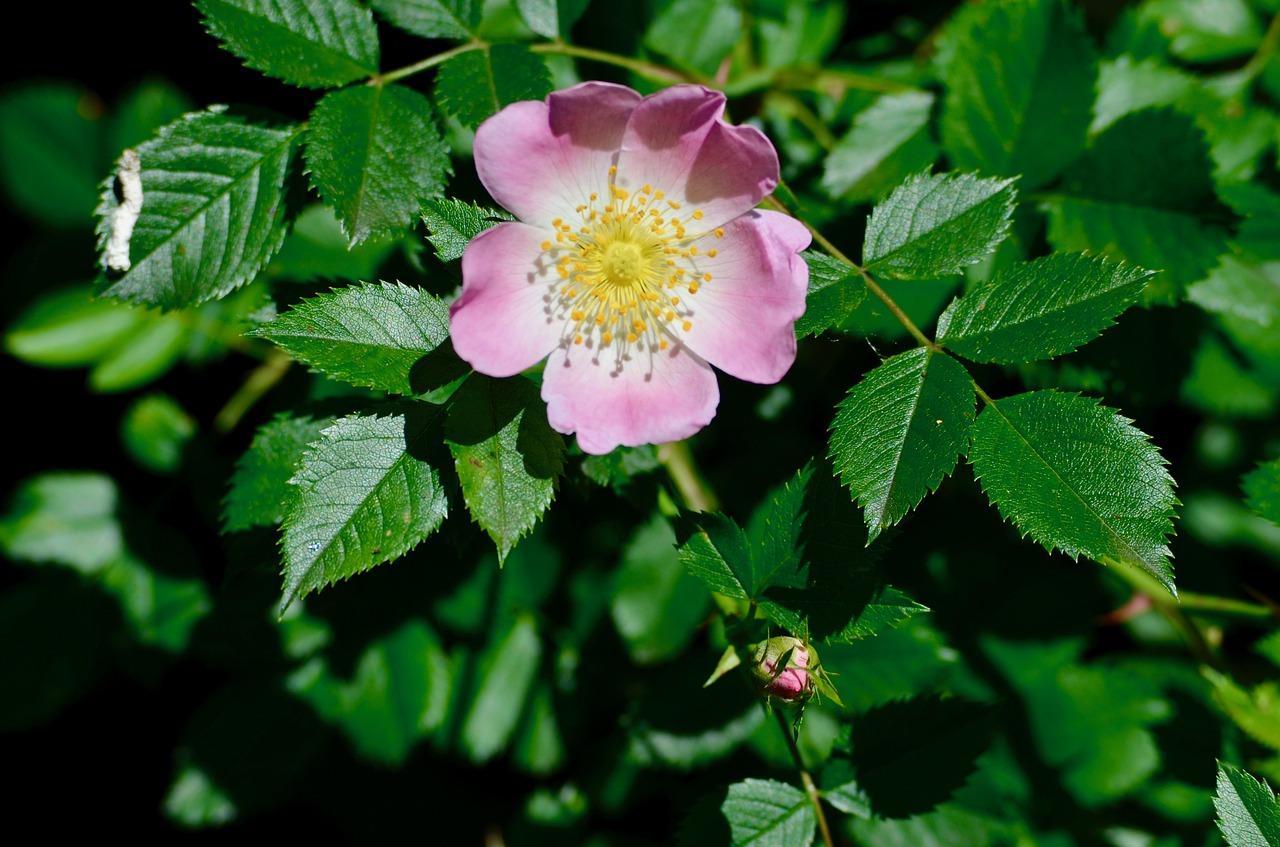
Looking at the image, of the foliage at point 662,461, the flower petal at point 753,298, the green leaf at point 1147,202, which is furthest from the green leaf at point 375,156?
the green leaf at point 1147,202

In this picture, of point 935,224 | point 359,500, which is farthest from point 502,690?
point 935,224

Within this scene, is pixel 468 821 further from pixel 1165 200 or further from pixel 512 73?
pixel 1165 200

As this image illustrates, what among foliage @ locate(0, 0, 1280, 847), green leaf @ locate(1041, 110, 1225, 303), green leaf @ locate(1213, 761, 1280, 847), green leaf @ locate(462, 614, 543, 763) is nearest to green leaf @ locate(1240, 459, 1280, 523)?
foliage @ locate(0, 0, 1280, 847)

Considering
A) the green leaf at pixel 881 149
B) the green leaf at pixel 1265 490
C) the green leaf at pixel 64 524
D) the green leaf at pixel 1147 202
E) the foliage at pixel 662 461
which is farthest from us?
the green leaf at pixel 64 524

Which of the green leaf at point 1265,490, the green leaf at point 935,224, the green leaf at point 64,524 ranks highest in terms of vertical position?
the green leaf at point 935,224

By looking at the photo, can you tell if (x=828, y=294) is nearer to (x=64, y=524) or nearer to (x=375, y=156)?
(x=375, y=156)

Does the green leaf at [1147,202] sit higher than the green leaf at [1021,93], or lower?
lower

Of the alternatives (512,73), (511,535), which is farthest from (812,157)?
(511,535)

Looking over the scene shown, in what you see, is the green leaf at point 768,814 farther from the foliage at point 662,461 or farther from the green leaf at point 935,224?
the green leaf at point 935,224
